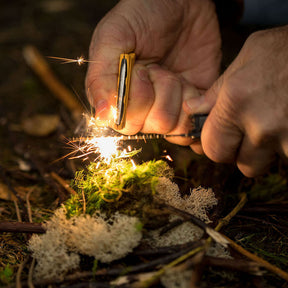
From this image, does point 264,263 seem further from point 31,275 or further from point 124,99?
point 124,99

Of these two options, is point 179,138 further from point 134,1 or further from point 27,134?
point 27,134

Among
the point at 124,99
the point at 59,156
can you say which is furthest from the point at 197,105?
the point at 59,156

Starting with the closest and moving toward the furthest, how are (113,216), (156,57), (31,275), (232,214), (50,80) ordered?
1. (31,275)
2. (113,216)
3. (232,214)
4. (156,57)
5. (50,80)

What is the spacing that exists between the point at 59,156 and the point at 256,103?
88.5 inches

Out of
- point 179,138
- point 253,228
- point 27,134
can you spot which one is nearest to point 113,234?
point 253,228

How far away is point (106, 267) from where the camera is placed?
1492mm

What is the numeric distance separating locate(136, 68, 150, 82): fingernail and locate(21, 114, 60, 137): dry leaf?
73.6 inches

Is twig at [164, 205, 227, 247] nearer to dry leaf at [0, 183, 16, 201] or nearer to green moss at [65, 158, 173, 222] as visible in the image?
green moss at [65, 158, 173, 222]

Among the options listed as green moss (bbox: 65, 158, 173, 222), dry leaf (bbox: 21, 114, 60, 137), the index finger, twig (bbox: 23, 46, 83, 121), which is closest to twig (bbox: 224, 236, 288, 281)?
green moss (bbox: 65, 158, 173, 222)

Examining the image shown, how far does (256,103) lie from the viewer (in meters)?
1.84

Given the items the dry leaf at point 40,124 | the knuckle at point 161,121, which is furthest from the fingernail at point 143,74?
the dry leaf at point 40,124

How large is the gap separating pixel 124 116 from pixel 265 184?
4.57 ft

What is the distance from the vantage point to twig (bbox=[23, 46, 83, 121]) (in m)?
4.64

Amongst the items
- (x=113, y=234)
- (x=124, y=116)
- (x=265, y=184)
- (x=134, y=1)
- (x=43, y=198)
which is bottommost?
(x=43, y=198)
